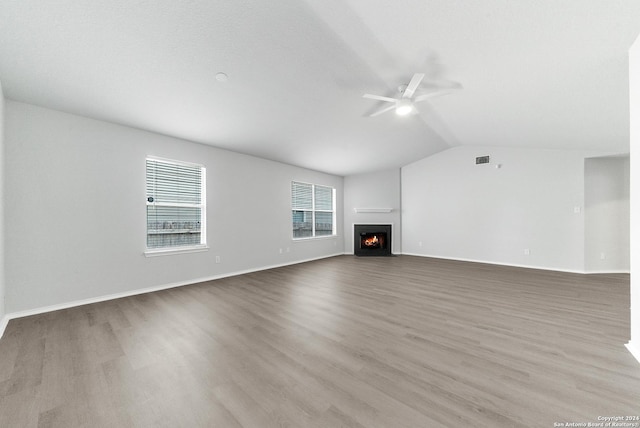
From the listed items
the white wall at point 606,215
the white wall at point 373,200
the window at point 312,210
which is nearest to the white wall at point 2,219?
the window at point 312,210

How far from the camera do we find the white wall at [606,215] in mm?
4836

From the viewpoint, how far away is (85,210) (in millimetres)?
3246

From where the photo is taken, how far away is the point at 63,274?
3.08 meters

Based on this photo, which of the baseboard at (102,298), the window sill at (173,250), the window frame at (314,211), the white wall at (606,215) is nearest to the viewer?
the baseboard at (102,298)

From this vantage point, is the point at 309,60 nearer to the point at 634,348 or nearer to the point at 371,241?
the point at 634,348

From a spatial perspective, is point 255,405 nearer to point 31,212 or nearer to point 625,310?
point 31,212

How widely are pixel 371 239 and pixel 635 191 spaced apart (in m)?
5.72

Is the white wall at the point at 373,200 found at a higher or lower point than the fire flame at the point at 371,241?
higher

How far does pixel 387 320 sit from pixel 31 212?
178 inches

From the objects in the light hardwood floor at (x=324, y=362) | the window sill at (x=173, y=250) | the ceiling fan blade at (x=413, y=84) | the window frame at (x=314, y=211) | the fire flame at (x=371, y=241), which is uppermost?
the ceiling fan blade at (x=413, y=84)

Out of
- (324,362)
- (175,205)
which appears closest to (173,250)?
(175,205)

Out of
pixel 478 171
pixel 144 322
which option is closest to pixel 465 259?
pixel 478 171

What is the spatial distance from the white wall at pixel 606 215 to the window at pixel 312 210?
19.2 feet

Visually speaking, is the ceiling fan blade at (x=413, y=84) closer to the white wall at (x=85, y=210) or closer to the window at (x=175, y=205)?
the white wall at (x=85, y=210)
